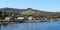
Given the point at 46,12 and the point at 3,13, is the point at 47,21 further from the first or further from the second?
the point at 3,13

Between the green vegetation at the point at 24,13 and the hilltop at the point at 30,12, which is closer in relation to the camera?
the green vegetation at the point at 24,13

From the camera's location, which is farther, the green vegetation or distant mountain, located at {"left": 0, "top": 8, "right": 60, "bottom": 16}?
distant mountain, located at {"left": 0, "top": 8, "right": 60, "bottom": 16}

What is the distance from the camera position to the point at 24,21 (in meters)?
13.5

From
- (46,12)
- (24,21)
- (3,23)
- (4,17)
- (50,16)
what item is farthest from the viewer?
(46,12)

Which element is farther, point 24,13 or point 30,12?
point 30,12

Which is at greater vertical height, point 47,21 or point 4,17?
point 4,17

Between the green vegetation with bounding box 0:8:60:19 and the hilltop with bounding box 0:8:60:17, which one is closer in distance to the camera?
the green vegetation with bounding box 0:8:60:19

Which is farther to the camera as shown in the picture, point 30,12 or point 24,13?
point 30,12

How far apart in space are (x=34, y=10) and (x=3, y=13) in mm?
3910

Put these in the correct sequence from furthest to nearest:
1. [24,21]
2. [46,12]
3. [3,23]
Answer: [46,12]
[24,21]
[3,23]

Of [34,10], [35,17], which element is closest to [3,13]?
[35,17]

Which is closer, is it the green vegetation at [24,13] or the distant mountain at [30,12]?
the green vegetation at [24,13]

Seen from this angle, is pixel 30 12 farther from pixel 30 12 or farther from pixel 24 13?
pixel 24 13

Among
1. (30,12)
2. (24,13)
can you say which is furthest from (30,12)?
(24,13)
